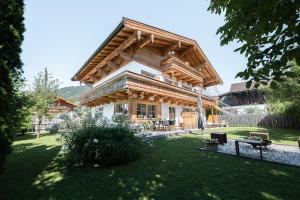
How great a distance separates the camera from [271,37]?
8.20 ft

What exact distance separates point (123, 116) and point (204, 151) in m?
4.11

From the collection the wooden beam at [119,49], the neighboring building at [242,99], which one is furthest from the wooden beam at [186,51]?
the neighboring building at [242,99]

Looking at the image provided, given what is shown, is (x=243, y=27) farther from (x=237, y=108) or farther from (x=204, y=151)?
(x=237, y=108)

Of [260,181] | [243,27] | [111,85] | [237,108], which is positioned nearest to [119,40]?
[111,85]

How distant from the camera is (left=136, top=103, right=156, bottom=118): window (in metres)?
13.7

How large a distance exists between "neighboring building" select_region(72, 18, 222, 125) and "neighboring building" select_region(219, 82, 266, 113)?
18356 millimetres

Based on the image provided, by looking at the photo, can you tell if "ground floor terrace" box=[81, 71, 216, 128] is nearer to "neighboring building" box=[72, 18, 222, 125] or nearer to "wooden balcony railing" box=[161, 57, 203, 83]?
"neighboring building" box=[72, 18, 222, 125]

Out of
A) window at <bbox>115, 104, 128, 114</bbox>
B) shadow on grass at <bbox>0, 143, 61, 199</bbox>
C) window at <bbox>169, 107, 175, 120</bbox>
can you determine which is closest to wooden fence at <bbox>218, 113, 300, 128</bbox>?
window at <bbox>169, 107, 175, 120</bbox>

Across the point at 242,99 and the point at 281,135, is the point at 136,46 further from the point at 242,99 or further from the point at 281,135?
the point at 242,99

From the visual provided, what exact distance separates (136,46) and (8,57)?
35.9 ft

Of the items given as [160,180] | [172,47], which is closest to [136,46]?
[172,47]

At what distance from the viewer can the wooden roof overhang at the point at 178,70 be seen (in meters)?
15.9

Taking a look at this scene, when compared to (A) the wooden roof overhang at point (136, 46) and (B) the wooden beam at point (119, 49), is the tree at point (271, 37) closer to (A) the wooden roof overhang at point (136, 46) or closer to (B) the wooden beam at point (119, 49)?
(A) the wooden roof overhang at point (136, 46)

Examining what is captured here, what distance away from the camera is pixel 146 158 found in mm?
6516
